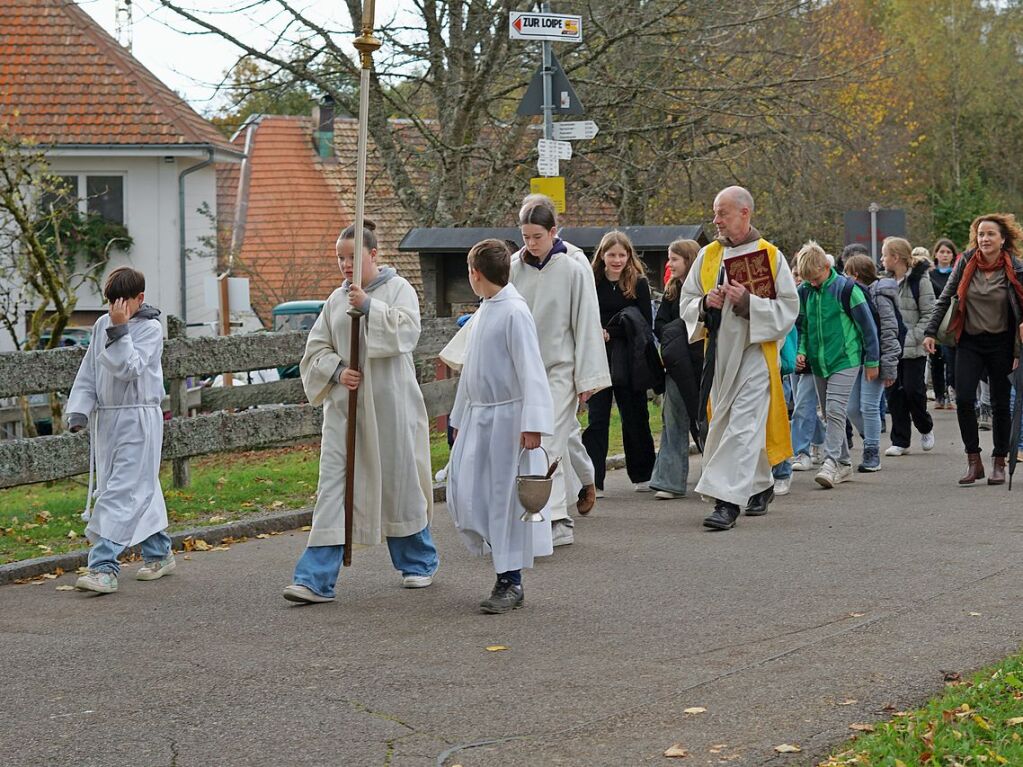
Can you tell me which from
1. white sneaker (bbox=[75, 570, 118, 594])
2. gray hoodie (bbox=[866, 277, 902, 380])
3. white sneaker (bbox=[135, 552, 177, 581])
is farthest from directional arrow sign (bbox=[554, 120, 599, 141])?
white sneaker (bbox=[75, 570, 118, 594])

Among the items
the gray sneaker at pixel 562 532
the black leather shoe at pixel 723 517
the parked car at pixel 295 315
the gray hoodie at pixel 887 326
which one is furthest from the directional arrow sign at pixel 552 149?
the parked car at pixel 295 315

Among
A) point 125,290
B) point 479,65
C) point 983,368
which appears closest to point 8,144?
point 479,65

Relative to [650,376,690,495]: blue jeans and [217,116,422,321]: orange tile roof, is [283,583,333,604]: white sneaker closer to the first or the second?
[650,376,690,495]: blue jeans

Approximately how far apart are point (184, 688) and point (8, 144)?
11770mm

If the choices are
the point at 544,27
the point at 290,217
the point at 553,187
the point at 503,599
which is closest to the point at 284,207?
the point at 290,217

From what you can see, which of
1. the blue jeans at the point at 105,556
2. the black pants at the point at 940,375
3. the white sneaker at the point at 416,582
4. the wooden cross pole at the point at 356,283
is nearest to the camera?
the wooden cross pole at the point at 356,283

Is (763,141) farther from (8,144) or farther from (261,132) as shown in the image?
(261,132)

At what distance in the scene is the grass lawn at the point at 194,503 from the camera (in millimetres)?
10027

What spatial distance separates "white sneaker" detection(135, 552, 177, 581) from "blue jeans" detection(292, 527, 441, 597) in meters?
1.22

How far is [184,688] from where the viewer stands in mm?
6117

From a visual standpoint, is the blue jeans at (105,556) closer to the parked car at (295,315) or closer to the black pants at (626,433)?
the black pants at (626,433)

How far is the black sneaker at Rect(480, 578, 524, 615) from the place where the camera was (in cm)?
754

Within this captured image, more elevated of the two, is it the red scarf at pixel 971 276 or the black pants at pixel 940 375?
the red scarf at pixel 971 276

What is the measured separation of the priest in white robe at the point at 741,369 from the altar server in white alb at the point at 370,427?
2689 mm
